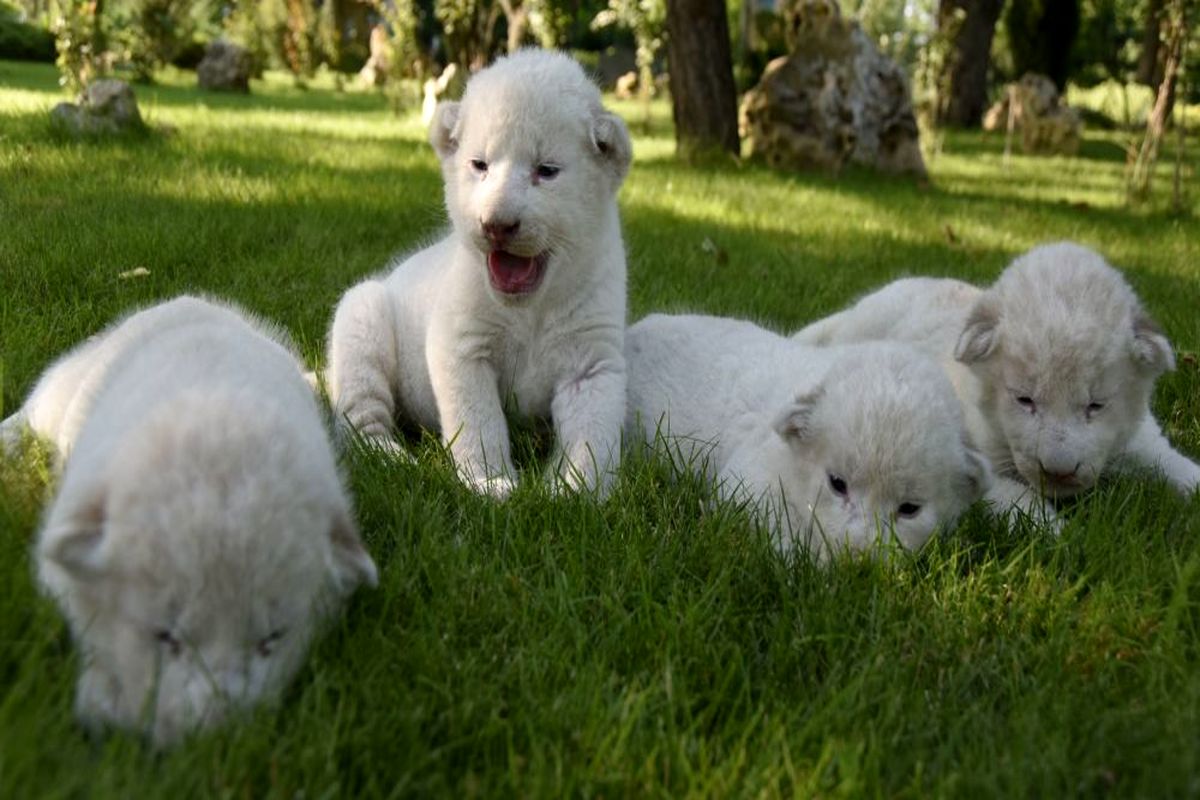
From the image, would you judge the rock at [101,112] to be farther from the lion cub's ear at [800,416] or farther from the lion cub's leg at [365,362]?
the lion cub's ear at [800,416]

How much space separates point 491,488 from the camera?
3.28 m

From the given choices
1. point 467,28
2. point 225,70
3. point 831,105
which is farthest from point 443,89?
point 225,70

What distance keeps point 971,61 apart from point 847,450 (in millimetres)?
23319

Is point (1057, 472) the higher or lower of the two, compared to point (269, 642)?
lower

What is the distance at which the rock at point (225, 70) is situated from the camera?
24000mm

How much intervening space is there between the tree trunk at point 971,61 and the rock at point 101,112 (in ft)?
54.5

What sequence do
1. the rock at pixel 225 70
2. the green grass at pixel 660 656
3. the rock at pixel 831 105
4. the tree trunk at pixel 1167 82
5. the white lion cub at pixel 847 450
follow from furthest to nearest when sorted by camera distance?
the rock at pixel 225 70
the rock at pixel 831 105
the tree trunk at pixel 1167 82
the white lion cub at pixel 847 450
the green grass at pixel 660 656

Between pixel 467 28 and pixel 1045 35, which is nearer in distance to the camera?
pixel 467 28

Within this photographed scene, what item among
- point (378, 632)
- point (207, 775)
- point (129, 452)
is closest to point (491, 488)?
point (378, 632)

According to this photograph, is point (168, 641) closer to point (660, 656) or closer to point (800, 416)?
point (660, 656)

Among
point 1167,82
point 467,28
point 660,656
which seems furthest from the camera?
point 467,28

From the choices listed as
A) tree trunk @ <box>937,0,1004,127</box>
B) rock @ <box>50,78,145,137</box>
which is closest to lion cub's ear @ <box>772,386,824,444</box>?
rock @ <box>50,78,145,137</box>

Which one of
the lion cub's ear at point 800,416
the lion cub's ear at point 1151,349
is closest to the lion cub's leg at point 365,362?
the lion cub's ear at point 800,416

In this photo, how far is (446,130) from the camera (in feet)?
12.9
